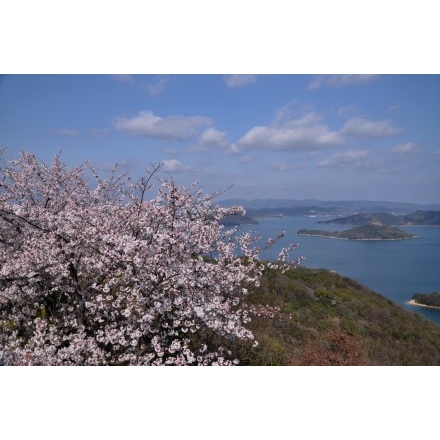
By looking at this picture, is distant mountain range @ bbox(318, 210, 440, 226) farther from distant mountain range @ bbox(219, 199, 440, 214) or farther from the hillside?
the hillside

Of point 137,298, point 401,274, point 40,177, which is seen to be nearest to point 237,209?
point 137,298

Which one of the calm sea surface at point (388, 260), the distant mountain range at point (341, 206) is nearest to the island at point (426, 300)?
the calm sea surface at point (388, 260)

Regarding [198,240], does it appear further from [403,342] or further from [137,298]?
[403,342]

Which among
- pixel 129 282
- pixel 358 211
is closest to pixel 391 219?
pixel 358 211

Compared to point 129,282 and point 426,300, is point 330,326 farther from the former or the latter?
point 129,282

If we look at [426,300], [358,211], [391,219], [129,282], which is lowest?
[426,300]

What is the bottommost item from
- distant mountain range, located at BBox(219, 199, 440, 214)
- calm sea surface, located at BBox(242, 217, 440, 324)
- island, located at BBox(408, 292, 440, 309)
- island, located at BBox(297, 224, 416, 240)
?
island, located at BBox(408, 292, 440, 309)

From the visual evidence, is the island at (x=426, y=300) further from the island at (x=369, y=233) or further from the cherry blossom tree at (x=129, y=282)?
the cherry blossom tree at (x=129, y=282)

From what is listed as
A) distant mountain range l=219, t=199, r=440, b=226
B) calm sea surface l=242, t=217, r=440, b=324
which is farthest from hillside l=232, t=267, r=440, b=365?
distant mountain range l=219, t=199, r=440, b=226
